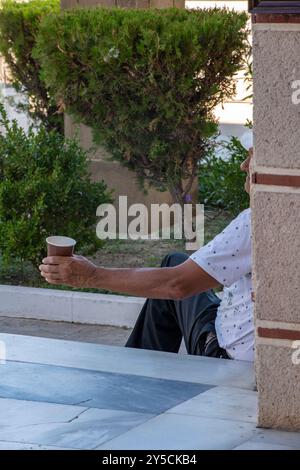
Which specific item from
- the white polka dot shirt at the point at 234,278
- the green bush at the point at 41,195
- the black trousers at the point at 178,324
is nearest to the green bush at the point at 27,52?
the green bush at the point at 41,195

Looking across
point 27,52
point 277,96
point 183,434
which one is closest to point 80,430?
point 183,434

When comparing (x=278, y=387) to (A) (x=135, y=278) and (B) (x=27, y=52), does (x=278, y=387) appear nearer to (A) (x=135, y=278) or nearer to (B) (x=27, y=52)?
(A) (x=135, y=278)

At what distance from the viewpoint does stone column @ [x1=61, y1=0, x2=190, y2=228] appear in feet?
27.2

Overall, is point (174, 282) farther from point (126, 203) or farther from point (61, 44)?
point (126, 203)

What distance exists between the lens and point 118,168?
8.50 m

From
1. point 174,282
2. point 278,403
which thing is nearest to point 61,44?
point 174,282

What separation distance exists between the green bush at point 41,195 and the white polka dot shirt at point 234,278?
8.69 ft

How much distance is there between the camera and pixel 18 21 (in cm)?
867

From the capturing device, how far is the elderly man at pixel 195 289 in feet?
13.0

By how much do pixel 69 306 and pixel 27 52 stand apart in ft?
9.51

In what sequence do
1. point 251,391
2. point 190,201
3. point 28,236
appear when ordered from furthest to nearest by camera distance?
1. point 190,201
2. point 28,236
3. point 251,391

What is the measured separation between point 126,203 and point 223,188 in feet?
3.16

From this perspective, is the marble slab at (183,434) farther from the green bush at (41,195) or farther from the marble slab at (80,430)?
the green bush at (41,195)

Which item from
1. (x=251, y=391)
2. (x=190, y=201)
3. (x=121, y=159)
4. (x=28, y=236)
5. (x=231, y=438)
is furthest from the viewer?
(x=190, y=201)
